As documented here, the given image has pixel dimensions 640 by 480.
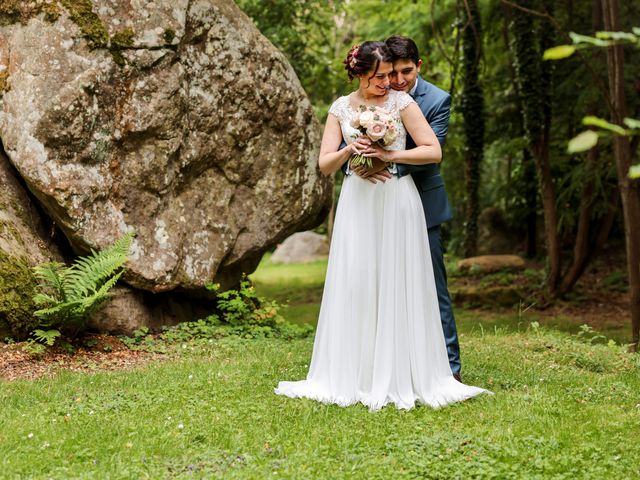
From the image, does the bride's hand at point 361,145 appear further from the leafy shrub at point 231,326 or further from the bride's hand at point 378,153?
the leafy shrub at point 231,326

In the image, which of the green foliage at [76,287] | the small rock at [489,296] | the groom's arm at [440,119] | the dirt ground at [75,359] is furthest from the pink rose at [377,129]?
the small rock at [489,296]

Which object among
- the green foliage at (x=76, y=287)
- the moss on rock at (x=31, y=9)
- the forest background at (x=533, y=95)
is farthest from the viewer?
the forest background at (x=533, y=95)

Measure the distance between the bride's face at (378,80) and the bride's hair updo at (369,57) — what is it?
0.08ft

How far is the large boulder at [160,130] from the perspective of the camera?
7410 millimetres

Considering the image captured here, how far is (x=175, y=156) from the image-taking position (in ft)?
26.6

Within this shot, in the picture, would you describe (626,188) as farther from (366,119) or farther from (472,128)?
(472,128)

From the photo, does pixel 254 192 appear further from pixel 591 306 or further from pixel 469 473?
pixel 591 306

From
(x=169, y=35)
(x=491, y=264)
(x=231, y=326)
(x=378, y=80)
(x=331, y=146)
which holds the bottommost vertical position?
(x=491, y=264)

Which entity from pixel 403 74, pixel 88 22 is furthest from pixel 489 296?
pixel 88 22

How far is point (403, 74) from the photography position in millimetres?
5582

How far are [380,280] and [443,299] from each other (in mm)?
714

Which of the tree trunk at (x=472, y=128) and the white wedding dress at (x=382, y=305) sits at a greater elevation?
the tree trunk at (x=472, y=128)

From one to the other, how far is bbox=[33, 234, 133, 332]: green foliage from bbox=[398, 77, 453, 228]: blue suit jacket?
3.03m

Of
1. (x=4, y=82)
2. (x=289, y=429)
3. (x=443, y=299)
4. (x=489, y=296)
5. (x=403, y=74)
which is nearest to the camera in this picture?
(x=289, y=429)
